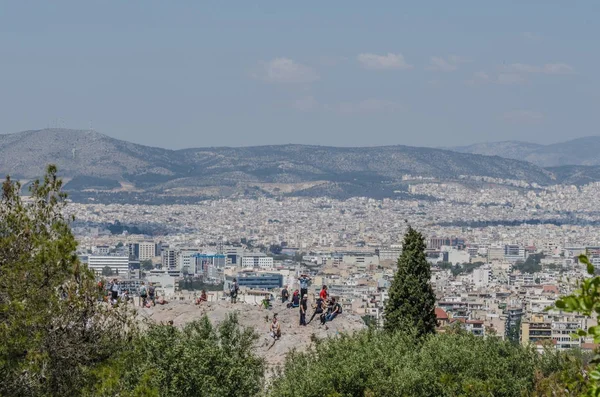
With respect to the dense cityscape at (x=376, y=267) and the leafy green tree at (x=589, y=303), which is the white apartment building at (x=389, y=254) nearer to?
the dense cityscape at (x=376, y=267)

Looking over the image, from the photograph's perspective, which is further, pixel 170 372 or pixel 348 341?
pixel 348 341

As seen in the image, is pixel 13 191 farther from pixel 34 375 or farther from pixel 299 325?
pixel 299 325

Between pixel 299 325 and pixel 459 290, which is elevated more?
pixel 299 325

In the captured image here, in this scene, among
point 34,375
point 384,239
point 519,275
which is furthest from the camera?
point 384,239

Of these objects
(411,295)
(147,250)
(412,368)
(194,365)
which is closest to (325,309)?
(411,295)

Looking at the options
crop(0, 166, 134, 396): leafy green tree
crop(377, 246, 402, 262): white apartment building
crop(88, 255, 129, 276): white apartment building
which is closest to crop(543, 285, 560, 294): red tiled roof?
crop(88, 255, 129, 276): white apartment building

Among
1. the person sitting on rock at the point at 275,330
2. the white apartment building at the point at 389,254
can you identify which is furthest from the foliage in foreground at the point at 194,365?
the white apartment building at the point at 389,254

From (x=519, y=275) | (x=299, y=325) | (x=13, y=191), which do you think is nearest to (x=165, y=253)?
(x=519, y=275)
